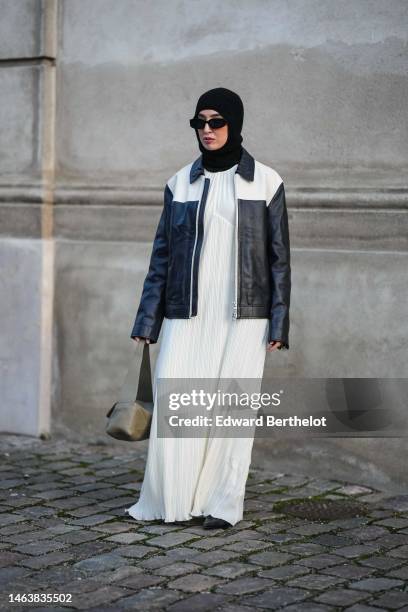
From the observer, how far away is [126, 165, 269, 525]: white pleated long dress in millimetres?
5602

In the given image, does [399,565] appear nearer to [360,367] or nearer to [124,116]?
[360,367]

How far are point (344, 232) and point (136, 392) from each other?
1824 mm

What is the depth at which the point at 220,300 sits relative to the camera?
5625mm

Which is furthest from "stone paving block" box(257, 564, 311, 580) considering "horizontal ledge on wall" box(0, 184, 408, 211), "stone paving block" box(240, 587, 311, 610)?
"horizontal ledge on wall" box(0, 184, 408, 211)

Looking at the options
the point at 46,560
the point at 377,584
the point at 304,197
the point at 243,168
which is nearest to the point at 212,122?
the point at 243,168

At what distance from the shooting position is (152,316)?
5746 mm

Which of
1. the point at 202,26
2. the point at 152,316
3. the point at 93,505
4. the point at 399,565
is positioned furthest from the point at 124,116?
the point at 399,565

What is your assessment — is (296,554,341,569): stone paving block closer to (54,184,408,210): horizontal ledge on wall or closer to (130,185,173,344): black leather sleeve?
(130,185,173,344): black leather sleeve

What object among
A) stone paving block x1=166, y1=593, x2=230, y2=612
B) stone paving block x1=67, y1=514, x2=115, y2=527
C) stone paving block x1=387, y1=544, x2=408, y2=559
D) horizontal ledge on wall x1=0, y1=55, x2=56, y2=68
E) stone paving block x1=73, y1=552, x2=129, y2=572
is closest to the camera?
stone paving block x1=166, y1=593, x2=230, y2=612

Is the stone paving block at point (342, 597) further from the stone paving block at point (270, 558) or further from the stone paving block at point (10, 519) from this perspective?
the stone paving block at point (10, 519)

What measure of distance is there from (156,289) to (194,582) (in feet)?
5.32

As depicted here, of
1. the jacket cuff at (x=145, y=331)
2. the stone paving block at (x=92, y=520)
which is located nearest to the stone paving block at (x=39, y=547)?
the stone paving block at (x=92, y=520)

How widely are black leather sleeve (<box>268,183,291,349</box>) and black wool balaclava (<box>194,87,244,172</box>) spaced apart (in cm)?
30

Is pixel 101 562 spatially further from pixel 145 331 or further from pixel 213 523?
pixel 145 331
